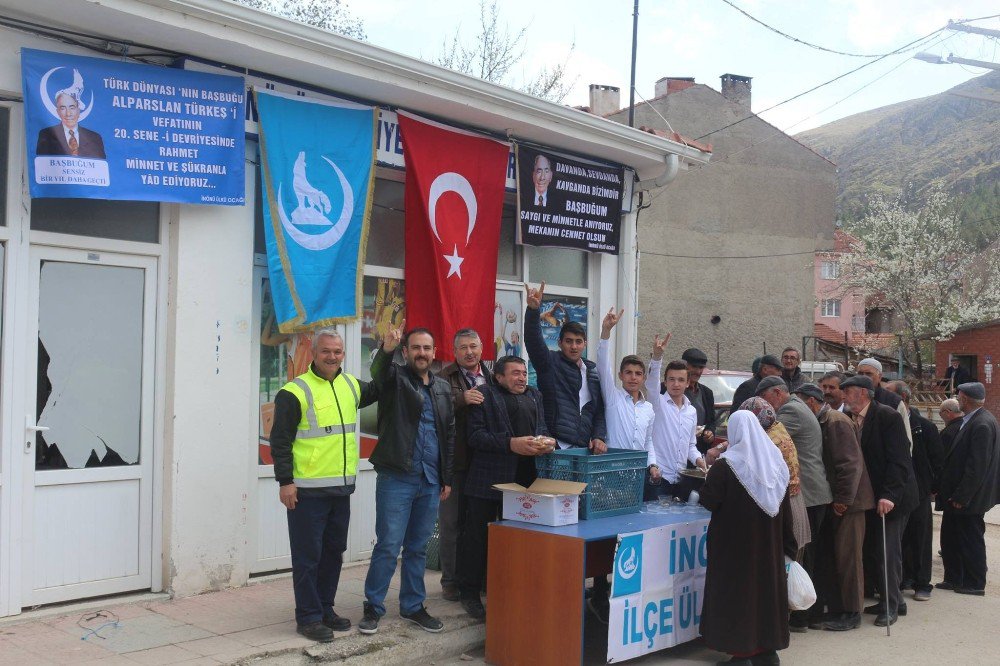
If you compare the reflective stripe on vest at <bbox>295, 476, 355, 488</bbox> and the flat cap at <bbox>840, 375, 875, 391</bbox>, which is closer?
the reflective stripe on vest at <bbox>295, 476, 355, 488</bbox>

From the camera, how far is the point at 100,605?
634cm

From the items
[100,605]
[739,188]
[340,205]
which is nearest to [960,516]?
[340,205]

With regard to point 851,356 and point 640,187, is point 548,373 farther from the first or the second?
point 851,356

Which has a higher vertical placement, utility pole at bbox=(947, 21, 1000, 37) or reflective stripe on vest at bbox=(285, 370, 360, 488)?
utility pole at bbox=(947, 21, 1000, 37)

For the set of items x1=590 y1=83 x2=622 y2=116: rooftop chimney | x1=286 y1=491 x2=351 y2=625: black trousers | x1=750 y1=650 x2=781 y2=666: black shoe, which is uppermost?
x1=590 y1=83 x2=622 y2=116: rooftop chimney

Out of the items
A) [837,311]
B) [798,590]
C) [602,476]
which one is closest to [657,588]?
[602,476]

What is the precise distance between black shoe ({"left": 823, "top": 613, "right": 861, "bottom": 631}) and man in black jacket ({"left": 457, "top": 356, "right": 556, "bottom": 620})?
2.76 m

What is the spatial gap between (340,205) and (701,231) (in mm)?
22900

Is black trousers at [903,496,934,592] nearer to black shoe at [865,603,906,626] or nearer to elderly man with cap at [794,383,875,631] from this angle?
black shoe at [865,603,906,626]

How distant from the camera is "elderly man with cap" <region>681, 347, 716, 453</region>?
28.8 feet

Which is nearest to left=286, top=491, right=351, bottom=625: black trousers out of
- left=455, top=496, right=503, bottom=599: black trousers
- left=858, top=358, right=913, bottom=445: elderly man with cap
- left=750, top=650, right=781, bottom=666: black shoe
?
left=455, top=496, right=503, bottom=599: black trousers

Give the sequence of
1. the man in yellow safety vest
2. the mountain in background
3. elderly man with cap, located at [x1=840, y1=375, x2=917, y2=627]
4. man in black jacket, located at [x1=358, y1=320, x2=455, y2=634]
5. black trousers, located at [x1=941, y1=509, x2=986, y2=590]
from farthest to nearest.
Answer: the mountain in background < black trousers, located at [x1=941, y1=509, x2=986, y2=590] < elderly man with cap, located at [x1=840, y1=375, x2=917, y2=627] < man in black jacket, located at [x1=358, y1=320, x2=455, y2=634] < the man in yellow safety vest

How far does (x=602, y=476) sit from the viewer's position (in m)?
6.24

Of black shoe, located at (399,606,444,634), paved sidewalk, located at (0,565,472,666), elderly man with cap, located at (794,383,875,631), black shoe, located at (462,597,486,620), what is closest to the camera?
paved sidewalk, located at (0,565,472,666)
